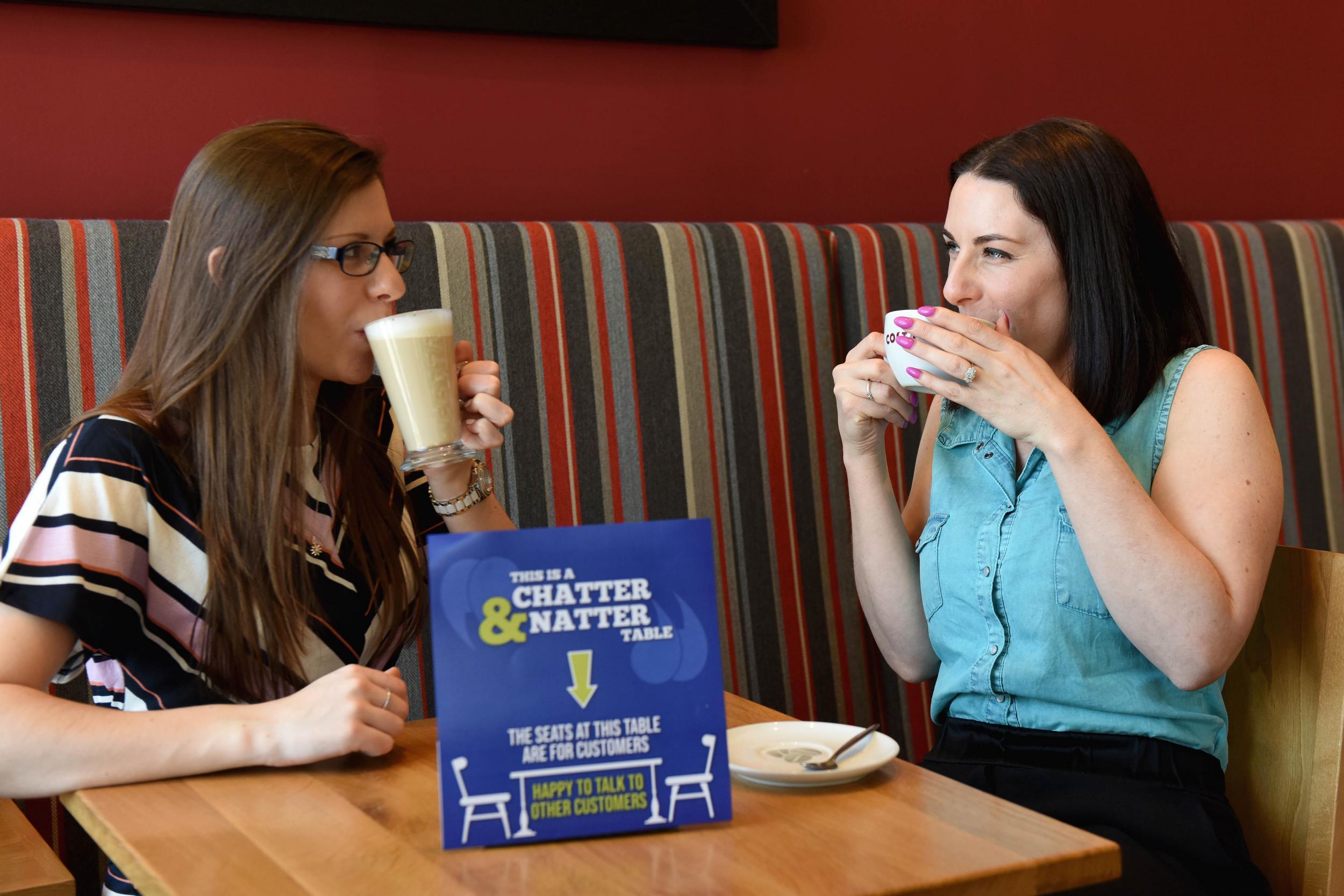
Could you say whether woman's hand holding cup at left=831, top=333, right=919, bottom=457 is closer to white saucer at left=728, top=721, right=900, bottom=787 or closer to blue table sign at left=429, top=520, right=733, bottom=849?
white saucer at left=728, top=721, right=900, bottom=787

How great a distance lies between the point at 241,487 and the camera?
4.00 ft

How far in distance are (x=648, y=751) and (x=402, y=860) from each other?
179 millimetres

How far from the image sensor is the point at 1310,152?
115 inches

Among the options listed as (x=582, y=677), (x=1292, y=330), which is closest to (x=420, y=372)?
(x=582, y=677)

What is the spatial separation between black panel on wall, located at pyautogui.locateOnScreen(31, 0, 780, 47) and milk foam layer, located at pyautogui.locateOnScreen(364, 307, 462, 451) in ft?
3.26

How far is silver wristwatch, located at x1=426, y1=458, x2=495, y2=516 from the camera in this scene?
1.39 meters

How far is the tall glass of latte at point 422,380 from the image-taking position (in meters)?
1.17

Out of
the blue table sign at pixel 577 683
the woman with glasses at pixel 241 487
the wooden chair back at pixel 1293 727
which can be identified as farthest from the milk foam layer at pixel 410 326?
the wooden chair back at pixel 1293 727

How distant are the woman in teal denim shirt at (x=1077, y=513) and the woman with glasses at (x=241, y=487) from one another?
0.53 meters

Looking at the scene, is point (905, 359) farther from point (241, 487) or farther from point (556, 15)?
point (556, 15)

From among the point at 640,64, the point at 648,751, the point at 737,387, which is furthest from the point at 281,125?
the point at 640,64

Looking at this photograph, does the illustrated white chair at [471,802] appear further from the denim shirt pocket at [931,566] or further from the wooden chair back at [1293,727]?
the wooden chair back at [1293,727]

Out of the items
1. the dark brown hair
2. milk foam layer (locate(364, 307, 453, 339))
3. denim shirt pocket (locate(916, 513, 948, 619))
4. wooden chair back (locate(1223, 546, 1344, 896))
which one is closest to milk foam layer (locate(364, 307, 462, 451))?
milk foam layer (locate(364, 307, 453, 339))

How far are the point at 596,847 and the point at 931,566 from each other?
732 millimetres
